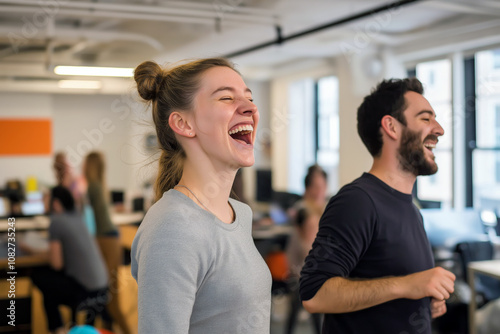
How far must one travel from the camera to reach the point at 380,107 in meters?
1.65

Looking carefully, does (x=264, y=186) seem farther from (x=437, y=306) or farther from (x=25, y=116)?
(x=437, y=306)

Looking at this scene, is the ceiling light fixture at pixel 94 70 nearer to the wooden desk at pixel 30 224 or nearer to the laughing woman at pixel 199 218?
the wooden desk at pixel 30 224

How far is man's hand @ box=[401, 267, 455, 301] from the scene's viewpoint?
135cm

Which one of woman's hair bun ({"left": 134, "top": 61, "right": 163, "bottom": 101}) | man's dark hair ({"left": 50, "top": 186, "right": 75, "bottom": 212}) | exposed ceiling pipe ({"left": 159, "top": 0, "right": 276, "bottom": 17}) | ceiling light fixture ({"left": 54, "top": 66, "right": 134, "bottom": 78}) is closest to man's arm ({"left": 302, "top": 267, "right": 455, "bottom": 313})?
woman's hair bun ({"left": 134, "top": 61, "right": 163, "bottom": 101})

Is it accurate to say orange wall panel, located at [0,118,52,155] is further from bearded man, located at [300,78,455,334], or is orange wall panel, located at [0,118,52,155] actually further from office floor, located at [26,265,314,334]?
bearded man, located at [300,78,455,334]

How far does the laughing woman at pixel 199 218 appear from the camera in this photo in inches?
38.8

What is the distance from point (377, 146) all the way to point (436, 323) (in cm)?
333

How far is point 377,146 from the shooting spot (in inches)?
64.6

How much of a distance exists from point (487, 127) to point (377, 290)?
193 inches

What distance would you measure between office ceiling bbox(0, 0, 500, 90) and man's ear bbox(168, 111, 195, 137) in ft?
9.53

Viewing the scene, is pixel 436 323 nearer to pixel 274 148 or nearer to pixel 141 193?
pixel 141 193

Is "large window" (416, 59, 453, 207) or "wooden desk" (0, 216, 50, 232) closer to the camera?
"wooden desk" (0, 216, 50, 232)

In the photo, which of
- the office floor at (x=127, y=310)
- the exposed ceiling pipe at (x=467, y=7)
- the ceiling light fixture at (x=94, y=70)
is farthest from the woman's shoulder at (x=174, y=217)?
the exposed ceiling pipe at (x=467, y=7)

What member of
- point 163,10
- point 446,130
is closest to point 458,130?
point 446,130
